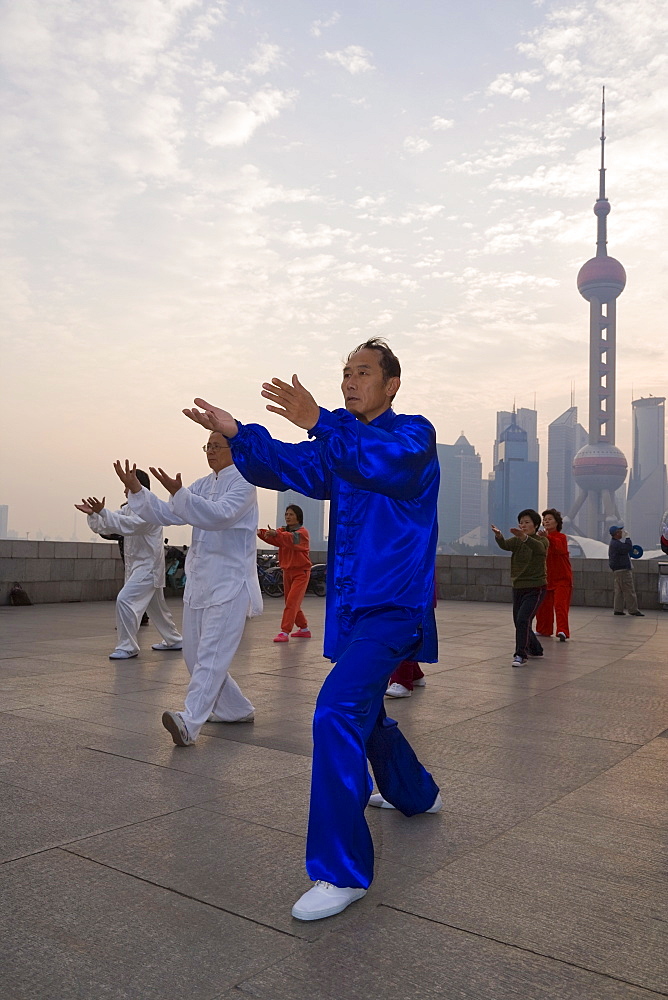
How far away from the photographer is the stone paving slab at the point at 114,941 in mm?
2213

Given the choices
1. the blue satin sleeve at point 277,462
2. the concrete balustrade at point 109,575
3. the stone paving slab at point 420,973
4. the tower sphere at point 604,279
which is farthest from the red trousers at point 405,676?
the tower sphere at point 604,279

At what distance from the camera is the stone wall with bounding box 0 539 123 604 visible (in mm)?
14797

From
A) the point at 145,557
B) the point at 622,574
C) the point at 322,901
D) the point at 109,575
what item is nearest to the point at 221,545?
the point at 322,901

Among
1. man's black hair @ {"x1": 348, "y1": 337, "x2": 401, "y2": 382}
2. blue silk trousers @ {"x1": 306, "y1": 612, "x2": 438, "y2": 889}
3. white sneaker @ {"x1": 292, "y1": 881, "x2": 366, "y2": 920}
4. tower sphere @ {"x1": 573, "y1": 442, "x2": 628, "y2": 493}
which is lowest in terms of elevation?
white sneaker @ {"x1": 292, "y1": 881, "x2": 366, "y2": 920}

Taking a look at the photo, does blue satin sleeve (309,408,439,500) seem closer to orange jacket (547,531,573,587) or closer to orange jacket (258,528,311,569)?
orange jacket (258,528,311,569)

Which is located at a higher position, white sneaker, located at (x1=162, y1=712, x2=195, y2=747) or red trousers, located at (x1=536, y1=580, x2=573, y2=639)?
red trousers, located at (x1=536, y1=580, x2=573, y2=639)

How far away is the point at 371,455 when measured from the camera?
9.27ft

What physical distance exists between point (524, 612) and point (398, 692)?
9.21 feet

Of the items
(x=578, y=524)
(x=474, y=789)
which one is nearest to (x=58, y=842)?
(x=474, y=789)

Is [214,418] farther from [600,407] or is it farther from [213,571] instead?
[600,407]

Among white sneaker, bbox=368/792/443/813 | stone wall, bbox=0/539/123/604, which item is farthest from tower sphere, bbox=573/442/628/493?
white sneaker, bbox=368/792/443/813

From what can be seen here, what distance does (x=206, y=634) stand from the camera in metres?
5.14

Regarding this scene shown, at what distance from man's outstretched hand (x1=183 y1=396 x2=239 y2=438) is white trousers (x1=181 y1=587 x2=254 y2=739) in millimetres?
2297

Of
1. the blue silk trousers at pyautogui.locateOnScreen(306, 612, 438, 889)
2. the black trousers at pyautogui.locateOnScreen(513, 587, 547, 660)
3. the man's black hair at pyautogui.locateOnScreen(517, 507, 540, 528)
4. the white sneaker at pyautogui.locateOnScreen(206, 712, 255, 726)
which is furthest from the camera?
the man's black hair at pyautogui.locateOnScreen(517, 507, 540, 528)
